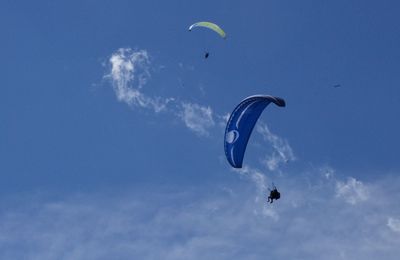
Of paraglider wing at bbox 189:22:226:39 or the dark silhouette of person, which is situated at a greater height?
paraglider wing at bbox 189:22:226:39

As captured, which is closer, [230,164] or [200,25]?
[230,164]

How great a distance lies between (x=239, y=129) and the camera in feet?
225

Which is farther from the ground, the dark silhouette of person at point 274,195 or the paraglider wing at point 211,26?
the paraglider wing at point 211,26

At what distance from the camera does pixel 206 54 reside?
78000 millimetres

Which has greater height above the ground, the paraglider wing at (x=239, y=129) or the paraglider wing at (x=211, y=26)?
the paraglider wing at (x=211, y=26)

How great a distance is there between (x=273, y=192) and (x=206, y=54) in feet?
55.7

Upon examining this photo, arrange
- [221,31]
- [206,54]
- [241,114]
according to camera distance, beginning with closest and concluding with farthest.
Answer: [241,114]
[221,31]
[206,54]

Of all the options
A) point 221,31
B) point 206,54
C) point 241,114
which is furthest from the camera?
point 206,54

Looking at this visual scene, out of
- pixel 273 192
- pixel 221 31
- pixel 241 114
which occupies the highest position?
pixel 221 31

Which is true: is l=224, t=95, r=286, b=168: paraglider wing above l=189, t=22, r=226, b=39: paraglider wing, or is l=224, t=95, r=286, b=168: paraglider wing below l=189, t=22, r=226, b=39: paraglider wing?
below

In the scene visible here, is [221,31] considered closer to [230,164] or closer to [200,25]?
[200,25]

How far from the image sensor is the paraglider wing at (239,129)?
221ft

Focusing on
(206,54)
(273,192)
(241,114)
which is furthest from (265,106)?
(206,54)

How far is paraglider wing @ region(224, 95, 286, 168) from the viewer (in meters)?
67.5
